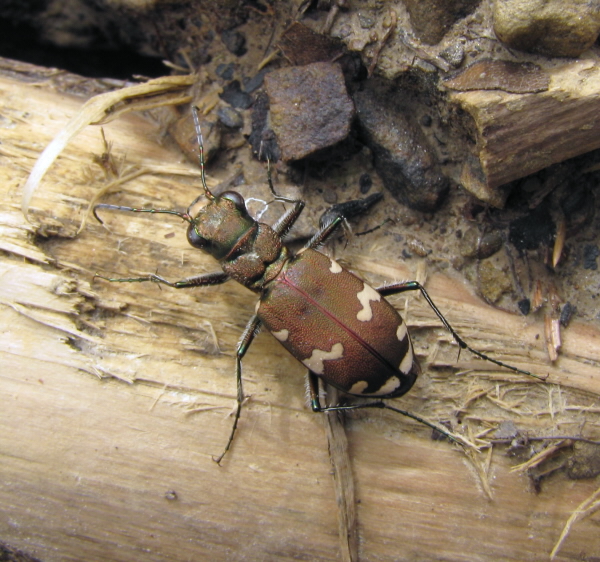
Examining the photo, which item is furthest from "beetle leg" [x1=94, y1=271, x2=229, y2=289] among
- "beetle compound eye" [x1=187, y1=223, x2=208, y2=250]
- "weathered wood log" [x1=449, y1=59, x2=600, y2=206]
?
"weathered wood log" [x1=449, y1=59, x2=600, y2=206]

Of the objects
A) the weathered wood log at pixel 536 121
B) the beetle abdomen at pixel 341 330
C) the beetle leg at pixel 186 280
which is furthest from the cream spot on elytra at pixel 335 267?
the weathered wood log at pixel 536 121

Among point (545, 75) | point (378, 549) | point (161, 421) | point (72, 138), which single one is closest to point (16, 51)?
point (72, 138)

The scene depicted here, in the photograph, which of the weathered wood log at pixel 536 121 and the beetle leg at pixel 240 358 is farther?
the beetle leg at pixel 240 358

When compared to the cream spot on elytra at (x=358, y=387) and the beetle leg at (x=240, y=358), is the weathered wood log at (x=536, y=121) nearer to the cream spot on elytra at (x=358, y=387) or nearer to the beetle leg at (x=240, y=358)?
the cream spot on elytra at (x=358, y=387)

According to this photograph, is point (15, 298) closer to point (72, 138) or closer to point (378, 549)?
point (72, 138)

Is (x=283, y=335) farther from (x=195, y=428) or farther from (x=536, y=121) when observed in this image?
(x=536, y=121)

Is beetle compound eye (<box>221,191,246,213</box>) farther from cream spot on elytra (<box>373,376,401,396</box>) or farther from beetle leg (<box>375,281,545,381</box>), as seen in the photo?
cream spot on elytra (<box>373,376,401,396</box>)

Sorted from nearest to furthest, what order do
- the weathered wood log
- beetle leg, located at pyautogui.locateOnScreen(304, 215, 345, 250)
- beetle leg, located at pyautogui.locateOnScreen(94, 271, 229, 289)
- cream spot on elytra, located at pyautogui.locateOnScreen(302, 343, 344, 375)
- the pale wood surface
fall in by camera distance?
1. the weathered wood log
2. the pale wood surface
3. cream spot on elytra, located at pyautogui.locateOnScreen(302, 343, 344, 375)
4. beetle leg, located at pyautogui.locateOnScreen(94, 271, 229, 289)
5. beetle leg, located at pyautogui.locateOnScreen(304, 215, 345, 250)
